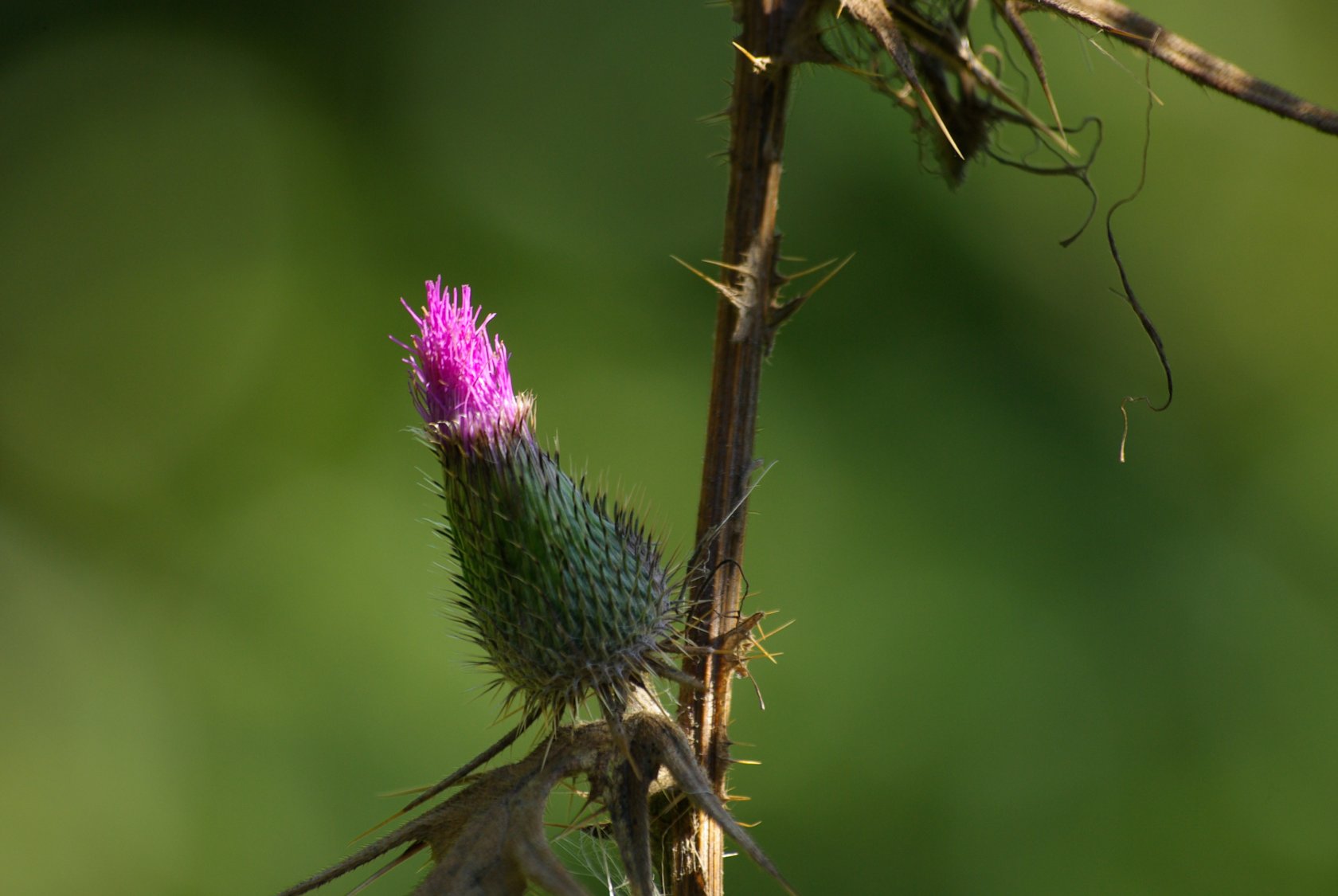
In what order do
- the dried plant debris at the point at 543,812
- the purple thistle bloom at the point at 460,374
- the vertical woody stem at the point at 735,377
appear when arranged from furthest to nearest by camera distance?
the purple thistle bloom at the point at 460,374
the vertical woody stem at the point at 735,377
the dried plant debris at the point at 543,812

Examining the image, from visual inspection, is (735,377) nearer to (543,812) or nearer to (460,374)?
(460,374)

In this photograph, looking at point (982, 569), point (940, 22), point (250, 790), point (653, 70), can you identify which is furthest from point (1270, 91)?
point (653, 70)

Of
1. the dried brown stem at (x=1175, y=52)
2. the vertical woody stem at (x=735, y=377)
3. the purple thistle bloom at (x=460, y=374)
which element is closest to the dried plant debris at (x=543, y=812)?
the vertical woody stem at (x=735, y=377)

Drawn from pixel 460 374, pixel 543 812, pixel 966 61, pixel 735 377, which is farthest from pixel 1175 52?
pixel 543 812

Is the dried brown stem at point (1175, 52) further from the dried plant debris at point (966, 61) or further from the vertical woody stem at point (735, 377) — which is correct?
A: the vertical woody stem at point (735, 377)

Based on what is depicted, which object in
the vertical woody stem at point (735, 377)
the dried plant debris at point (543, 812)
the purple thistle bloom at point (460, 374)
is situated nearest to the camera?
the dried plant debris at point (543, 812)

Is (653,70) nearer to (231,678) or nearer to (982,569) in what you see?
(982,569)

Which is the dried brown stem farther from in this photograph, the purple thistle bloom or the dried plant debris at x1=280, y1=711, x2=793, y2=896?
the dried plant debris at x1=280, y1=711, x2=793, y2=896
